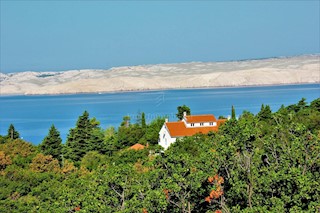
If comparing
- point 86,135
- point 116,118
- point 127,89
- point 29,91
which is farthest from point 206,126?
point 29,91

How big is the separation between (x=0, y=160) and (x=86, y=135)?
11956 mm

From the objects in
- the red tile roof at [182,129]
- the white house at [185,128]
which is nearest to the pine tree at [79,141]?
the white house at [185,128]

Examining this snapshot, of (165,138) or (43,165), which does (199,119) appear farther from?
(43,165)

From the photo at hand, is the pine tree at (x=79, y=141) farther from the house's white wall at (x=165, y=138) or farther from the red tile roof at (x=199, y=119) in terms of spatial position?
the red tile roof at (x=199, y=119)

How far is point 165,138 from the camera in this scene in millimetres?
34938

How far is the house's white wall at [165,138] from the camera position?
34156 mm

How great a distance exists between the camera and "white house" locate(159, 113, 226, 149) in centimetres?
3431

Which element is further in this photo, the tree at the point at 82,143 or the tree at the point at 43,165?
the tree at the point at 82,143

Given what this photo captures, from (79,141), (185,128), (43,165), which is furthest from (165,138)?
(43,165)

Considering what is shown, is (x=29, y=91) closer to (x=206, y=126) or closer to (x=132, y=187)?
(x=206, y=126)

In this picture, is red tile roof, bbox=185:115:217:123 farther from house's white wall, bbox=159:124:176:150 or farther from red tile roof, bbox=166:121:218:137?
house's white wall, bbox=159:124:176:150

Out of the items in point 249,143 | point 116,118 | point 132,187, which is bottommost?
point 116,118

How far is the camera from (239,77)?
184m

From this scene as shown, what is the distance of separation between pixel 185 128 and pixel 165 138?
1.61m
